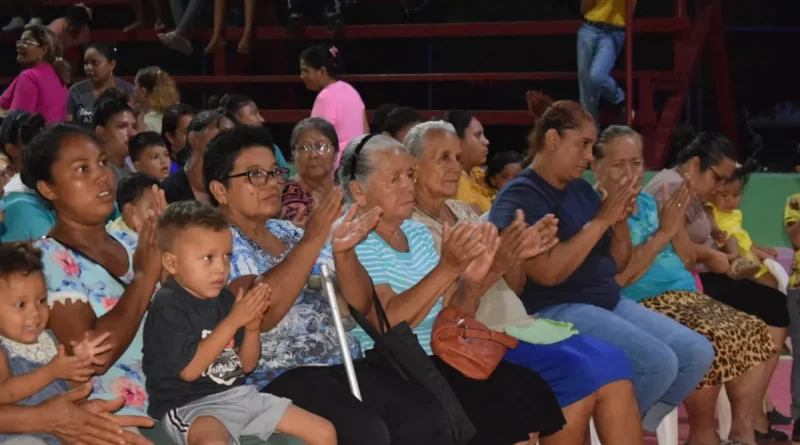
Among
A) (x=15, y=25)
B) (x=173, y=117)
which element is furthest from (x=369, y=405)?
(x=15, y=25)

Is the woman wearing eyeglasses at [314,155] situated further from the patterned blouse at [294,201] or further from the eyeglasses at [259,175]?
the eyeglasses at [259,175]

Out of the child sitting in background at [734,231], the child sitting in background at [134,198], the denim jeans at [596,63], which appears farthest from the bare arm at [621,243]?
the denim jeans at [596,63]

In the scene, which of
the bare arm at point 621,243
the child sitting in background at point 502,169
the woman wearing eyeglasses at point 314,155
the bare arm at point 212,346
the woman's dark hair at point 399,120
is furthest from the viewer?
the child sitting in background at point 502,169

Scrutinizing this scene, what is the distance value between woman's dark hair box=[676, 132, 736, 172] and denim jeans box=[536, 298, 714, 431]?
3.49ft

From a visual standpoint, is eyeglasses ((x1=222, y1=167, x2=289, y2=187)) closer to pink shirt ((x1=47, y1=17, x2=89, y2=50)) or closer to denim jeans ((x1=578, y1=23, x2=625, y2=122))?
denim jeans ((x1=578, y1=23, x2=625, y2=122))

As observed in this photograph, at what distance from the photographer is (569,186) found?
4.57 meters

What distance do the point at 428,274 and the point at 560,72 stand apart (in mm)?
4924

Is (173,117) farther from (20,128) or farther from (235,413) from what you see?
(235,413)

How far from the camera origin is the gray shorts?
3.04 metres

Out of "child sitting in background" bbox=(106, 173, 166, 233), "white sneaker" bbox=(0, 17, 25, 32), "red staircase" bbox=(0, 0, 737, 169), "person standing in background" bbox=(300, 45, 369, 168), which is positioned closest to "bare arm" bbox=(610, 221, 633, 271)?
"child sitting in background" bbox=(106, 173, 166, 233)

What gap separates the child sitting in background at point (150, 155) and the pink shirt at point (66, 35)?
11.2 feet

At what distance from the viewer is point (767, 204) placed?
7570 mm

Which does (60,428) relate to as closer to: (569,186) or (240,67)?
(569,186)

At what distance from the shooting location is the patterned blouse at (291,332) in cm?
347
